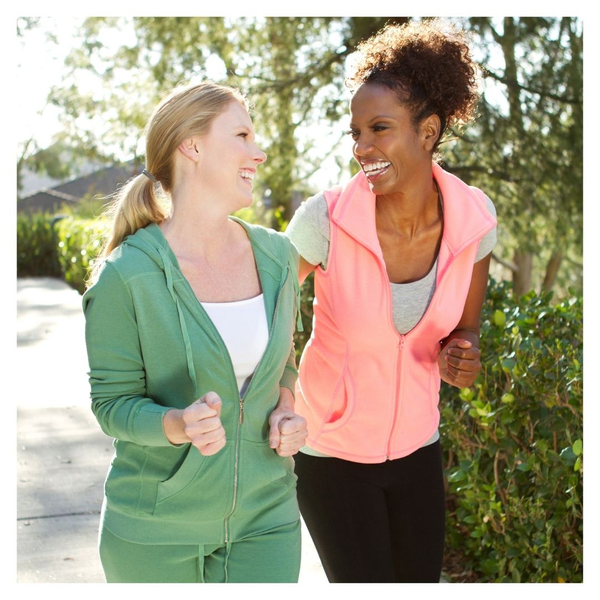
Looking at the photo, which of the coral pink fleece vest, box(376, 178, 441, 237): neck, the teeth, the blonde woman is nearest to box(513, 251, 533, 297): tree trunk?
box(376, 178, 441, 237): neck

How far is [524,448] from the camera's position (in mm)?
3564

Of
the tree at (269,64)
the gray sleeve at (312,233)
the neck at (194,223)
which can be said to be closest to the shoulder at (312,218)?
the gray sleeve at (312,233)

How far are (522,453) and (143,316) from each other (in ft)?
6.38

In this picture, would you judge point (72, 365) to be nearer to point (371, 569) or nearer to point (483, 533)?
point (483, 533)

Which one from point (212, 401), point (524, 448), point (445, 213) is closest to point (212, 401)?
point (212, 401)

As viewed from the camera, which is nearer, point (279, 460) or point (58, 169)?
point (279, 460)

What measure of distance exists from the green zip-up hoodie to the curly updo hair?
925mm

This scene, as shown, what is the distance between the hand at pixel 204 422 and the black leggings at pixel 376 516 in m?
0.81

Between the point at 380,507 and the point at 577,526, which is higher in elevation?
the point at 380,507

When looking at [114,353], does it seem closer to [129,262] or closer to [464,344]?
[129,262]

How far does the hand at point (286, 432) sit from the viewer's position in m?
2.18

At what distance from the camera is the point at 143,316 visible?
6.97 feet

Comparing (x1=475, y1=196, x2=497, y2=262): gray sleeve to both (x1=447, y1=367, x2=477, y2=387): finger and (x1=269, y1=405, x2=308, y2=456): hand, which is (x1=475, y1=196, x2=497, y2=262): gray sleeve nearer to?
(x1=447, y1=367, x2=477, y2=387): finger

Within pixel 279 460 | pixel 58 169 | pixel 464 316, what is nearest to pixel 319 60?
pixel 464 316
